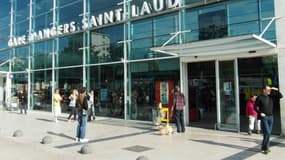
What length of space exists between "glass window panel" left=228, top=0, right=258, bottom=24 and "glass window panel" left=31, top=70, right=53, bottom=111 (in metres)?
13.6

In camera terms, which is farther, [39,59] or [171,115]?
[39,59]

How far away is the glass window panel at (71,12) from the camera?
18297 millimetres

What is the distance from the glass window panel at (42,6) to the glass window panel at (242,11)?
14.0 meters

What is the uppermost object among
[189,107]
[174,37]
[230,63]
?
[174,37]

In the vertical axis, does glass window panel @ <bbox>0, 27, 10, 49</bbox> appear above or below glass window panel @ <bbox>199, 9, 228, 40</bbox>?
above

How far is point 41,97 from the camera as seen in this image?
21.2 metres

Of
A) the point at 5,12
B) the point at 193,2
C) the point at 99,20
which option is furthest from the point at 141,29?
the point at 5,12

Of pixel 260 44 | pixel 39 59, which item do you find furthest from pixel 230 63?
pixel 39 59

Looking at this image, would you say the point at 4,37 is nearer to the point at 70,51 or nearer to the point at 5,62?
the point at 5,62

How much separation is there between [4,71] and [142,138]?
739 inches

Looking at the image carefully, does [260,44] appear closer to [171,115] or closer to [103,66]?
[171,115]

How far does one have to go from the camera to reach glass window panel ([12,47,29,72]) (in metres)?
22.6

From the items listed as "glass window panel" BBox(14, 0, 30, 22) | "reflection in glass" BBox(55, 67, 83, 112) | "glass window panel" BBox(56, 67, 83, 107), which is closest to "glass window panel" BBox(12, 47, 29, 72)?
"glass window panel" BBox(14, 0, 30, 22)

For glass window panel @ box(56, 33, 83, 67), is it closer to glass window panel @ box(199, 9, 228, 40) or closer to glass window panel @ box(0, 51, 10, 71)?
glass window panel @ box(0, 51, 10, 71)
